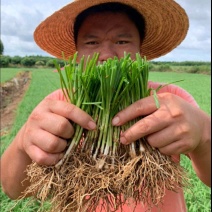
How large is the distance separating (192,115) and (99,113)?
0.34 metres

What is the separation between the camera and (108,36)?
170cm

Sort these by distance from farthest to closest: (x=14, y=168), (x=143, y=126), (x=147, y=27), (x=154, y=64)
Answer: (x=154, y=64), (x=147, y=27), (x=14, y=168), (x=143, y=126)

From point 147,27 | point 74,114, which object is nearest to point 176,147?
point 74,114

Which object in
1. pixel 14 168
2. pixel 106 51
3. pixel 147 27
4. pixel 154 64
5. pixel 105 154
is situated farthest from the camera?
pixel 154 64

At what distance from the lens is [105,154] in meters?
1.22

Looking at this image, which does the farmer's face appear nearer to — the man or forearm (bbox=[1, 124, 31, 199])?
the man

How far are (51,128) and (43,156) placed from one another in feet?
0.36

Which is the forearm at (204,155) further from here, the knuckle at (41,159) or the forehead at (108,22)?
the forehead at (108,22)

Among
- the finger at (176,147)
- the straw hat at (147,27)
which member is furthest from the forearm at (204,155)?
the straw hat at (147,27)

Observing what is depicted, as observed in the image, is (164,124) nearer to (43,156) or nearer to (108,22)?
(43,156)

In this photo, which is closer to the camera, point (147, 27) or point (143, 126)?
point (143, 126)

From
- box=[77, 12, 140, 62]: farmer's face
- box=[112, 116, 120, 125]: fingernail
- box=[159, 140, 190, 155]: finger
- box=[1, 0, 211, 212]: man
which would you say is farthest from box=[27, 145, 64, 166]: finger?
box=[77, 12, 140, 62]: farmer's face

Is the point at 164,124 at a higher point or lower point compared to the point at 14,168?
higher

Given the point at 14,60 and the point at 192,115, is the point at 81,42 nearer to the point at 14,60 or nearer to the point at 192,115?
the point at 192,115
